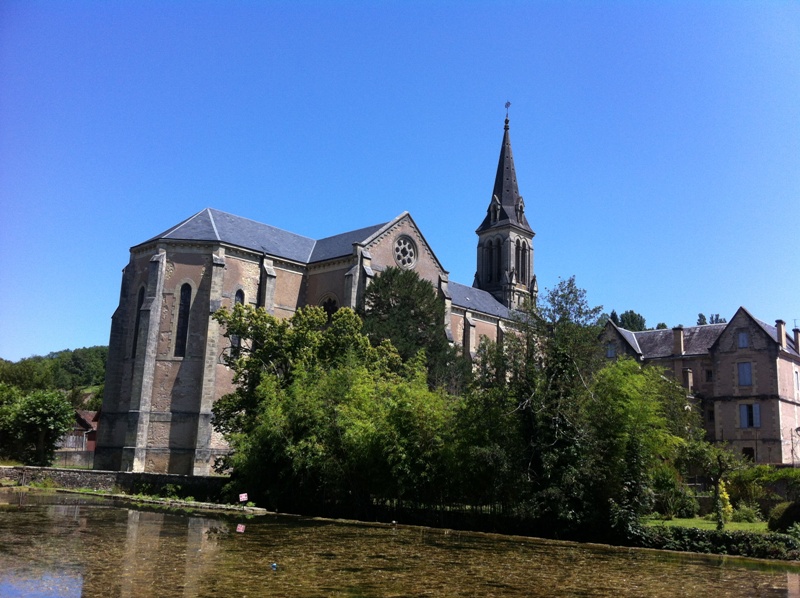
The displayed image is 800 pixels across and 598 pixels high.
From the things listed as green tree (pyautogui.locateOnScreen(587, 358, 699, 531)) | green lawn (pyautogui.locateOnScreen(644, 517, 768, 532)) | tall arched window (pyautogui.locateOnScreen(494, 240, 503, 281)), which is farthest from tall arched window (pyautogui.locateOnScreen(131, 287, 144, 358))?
tall arched window (pyautogui.locateOnScreen(494, 240, 503, 281))

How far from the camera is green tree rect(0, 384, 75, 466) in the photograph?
40.1 m

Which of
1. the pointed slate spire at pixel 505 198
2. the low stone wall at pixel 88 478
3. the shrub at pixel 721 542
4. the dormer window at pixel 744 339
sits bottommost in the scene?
the low stone wall at pixel 88 478

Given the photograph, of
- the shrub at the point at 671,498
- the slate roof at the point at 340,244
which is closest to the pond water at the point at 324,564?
the shrub at the point at 671,498

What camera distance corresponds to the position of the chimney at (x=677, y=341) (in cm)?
5262

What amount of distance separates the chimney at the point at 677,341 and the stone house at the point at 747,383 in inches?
3.2

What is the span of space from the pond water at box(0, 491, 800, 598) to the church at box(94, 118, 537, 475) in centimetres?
1860

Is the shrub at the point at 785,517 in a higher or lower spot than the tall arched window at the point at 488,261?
lower

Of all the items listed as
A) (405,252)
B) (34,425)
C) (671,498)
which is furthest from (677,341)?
(34,425)

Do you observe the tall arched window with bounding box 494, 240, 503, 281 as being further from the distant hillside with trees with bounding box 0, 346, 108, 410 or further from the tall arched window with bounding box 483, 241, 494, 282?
the distant hillside with trees with bounding box 0, 346, 108, 410

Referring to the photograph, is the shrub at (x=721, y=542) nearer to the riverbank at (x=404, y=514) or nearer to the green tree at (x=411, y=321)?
the riverbank at (x=404, y=514)

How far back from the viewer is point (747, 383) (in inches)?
1914

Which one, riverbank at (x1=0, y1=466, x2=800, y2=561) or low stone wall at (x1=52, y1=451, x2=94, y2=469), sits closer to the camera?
riverbank at (x1=0, y1=466, x2=800, y2=561)

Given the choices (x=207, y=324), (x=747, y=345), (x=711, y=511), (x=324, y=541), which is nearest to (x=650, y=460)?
(x=711, y=511)

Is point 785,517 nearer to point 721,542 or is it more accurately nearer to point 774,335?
point 721,542
